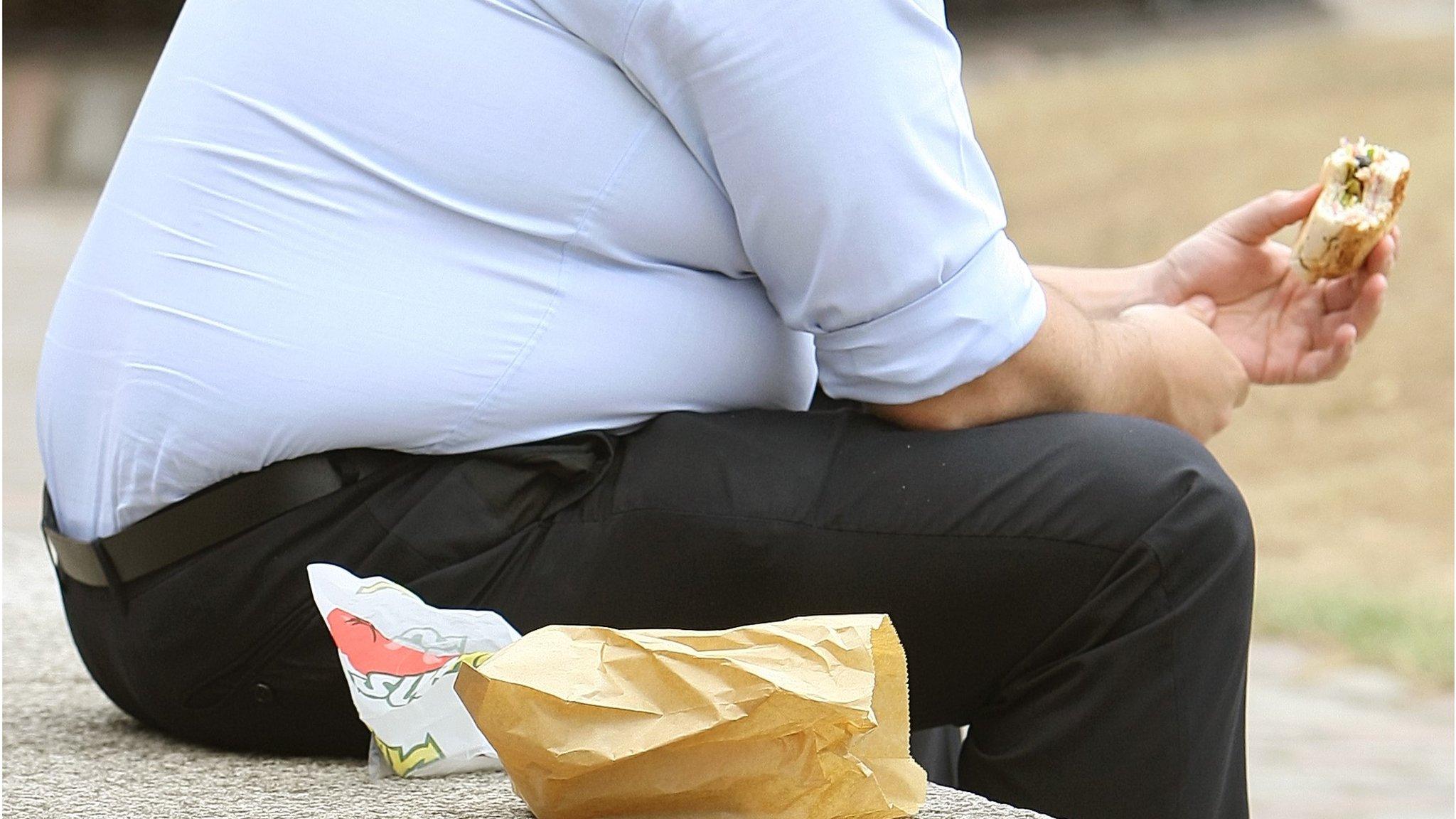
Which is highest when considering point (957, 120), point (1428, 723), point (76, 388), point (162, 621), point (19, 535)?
point (957, 120)

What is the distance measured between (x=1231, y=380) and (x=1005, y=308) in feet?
1.07

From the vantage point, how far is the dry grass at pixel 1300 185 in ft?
13.4

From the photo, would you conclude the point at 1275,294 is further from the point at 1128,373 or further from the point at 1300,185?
the point at 1300,185

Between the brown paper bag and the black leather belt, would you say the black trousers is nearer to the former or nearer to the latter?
the black leather belt

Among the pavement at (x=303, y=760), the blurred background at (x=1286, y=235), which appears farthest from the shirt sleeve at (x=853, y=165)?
the blurred background at (x=1286, y=235)

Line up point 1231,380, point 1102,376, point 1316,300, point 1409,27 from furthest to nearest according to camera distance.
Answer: point 1409,27 < point 1316,300 < point 1231,380 < point 1102,376

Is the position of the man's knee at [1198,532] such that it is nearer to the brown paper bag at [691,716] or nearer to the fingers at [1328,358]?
the brown paper bag at [691,716]

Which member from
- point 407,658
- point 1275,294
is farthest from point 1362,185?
point 407,658

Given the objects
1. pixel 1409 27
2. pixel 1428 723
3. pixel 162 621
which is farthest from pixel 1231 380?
pixel 1409 27

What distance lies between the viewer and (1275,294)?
1463mm

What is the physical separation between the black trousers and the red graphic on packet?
4 centimetres

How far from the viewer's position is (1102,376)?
3.72 ft

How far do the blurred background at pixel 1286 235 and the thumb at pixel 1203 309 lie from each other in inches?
52.7

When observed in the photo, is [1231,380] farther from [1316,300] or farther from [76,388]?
[76,388]
